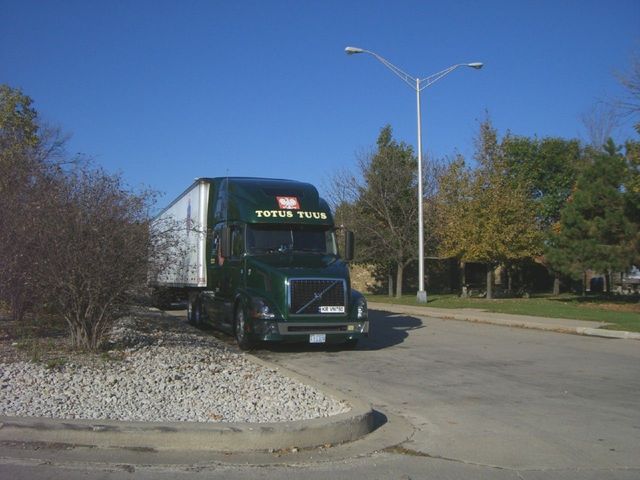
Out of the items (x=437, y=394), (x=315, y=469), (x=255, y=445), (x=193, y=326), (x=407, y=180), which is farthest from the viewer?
(x=407, y=180)

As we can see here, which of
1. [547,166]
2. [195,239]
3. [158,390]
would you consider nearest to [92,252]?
[158,390]

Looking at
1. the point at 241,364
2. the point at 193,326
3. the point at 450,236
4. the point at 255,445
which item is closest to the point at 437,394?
the point at 241,364

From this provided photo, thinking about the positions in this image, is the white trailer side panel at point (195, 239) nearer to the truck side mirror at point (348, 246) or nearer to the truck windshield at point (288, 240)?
the truck windshield at point (288, 240)

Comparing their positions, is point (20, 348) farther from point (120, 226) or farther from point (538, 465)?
point (538, 465)

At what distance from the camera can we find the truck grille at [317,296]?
470 inches

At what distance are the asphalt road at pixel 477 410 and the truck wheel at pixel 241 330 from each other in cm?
45

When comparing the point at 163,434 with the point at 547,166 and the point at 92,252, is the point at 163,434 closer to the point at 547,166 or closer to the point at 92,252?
the point at 92,252

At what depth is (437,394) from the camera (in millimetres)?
8875

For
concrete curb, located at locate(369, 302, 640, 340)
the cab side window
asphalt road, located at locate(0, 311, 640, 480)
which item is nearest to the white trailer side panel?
the cab side window

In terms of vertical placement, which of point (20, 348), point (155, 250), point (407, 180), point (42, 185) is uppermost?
point (407, 180)

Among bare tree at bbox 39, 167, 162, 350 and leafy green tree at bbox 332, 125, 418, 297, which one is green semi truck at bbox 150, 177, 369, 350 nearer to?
bare tree at bbox 39, 167, 162, 350

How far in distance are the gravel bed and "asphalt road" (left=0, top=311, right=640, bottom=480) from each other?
36.7 inches

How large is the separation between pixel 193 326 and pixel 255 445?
11645 mm

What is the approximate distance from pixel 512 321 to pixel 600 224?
23.9ft
